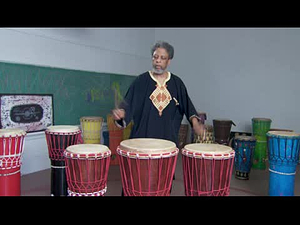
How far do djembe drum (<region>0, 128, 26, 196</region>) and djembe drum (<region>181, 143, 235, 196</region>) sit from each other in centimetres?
138

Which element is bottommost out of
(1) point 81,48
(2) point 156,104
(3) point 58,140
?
(3) point 58,140

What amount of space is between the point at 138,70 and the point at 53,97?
2.03 meters

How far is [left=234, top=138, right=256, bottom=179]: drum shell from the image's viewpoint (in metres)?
3.42

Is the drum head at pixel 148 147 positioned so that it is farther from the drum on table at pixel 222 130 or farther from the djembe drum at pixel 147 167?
the drum on table at pixel 222 130

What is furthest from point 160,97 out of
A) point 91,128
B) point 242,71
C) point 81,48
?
point 242,71

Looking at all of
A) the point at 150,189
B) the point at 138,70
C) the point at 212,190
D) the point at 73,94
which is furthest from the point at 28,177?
the point at 138,70

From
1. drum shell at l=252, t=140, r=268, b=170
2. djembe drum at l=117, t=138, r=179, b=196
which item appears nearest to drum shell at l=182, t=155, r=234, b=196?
djembe drum at l=117, t=138, r=179, b=196

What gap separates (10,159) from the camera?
218 cm

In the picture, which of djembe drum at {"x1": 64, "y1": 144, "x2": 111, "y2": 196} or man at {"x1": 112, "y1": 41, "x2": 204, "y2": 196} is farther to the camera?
man at {"x1": 112, "y1": 41, "x2": 204, "y2": 196}

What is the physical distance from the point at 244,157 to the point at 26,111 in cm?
280

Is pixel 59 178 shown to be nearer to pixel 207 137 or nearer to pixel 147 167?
pixel 147 167

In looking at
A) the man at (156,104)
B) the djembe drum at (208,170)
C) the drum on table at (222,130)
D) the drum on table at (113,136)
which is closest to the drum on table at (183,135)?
the drum on table at (222,130)

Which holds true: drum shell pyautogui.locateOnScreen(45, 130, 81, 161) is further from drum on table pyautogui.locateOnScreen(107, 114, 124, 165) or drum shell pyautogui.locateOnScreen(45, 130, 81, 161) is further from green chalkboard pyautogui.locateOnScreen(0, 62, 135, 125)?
drum on table pyautogui.locateOnScreen(107, 114, 124, 165)

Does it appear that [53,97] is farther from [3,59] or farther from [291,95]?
[291,95]
